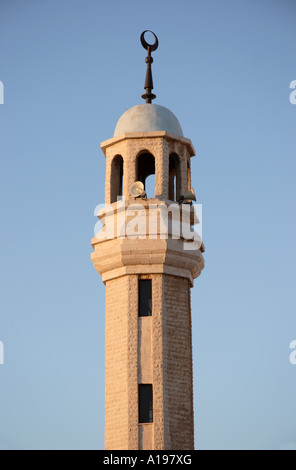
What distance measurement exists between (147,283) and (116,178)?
5.42m

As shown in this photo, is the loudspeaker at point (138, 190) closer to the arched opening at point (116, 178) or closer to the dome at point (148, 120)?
the arched opening at point (116, 178)

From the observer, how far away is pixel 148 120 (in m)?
44.1

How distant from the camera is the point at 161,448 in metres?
38.6

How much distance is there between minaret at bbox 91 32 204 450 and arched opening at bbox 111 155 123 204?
4 cm

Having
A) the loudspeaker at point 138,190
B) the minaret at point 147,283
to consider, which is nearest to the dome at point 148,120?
the minaret at point 147,283

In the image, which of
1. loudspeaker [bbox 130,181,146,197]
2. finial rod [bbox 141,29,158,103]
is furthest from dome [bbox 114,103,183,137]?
loudspeaker [bbox 130,181,146,197]

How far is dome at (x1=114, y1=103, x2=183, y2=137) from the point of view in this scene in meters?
44.0

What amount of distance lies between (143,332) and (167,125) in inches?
362

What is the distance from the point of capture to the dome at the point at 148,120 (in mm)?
43969

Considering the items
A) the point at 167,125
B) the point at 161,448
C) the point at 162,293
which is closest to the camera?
the point at 161,448

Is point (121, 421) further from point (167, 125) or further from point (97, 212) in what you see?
point (167, 125)

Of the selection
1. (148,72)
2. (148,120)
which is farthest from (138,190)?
(148,72)

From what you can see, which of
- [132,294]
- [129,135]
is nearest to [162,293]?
[132,294]

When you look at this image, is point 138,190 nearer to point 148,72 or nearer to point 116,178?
point 116,178
